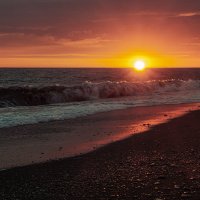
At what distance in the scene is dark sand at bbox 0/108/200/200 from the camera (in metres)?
5.82

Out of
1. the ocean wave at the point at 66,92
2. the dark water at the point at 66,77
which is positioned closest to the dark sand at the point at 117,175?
the ocean wave at the point at 66,92

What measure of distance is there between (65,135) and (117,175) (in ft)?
15.3

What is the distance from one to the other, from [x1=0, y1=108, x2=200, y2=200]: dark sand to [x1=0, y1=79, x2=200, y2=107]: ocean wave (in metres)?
15.8

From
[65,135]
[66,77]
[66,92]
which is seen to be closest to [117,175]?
[65,135]

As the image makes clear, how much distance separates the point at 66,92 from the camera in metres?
30.3

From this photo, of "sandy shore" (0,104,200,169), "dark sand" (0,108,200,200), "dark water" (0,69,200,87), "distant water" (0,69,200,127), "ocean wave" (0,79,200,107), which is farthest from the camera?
"dark water" (0,69,200,87)

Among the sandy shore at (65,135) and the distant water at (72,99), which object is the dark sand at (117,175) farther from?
the distant water at (72,99)

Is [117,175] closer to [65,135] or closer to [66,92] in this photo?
[65,135]

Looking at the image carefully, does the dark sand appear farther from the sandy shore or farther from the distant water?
the distant water

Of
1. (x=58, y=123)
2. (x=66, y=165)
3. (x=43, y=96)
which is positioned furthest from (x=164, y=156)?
(x=43, y=96)

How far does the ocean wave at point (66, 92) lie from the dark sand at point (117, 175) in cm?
1581

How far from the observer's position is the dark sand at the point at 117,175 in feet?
19.1

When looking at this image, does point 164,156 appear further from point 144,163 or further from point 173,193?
point 173,193

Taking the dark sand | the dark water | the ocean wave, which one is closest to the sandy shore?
the dark sand
